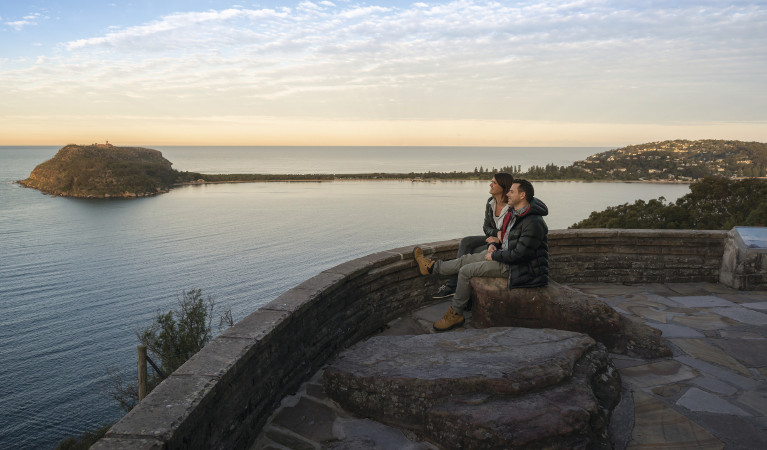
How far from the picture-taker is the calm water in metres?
31.1

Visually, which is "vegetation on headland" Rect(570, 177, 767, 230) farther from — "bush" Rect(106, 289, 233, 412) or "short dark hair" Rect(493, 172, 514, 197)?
"bush" Rect(106, 289, 233, 412)

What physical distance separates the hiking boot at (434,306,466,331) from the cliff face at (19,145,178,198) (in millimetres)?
125186

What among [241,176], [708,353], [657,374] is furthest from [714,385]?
[241,176]

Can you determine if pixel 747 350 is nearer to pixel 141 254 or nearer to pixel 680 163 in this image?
pixel 141 254

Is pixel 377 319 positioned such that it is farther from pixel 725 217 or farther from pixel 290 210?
pixel 290 210

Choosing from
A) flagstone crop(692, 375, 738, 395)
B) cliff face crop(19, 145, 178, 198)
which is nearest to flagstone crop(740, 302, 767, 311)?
flagstone crop(692, 375, 738, 395)

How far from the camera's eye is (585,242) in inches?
256

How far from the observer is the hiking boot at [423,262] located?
201 inches

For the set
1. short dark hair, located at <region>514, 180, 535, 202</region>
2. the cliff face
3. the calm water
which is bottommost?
the calm water

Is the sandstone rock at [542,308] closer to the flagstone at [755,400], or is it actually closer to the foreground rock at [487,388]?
the foreground rock at [487,388]

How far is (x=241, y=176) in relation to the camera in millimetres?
148500

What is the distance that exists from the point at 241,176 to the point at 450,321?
15167cm

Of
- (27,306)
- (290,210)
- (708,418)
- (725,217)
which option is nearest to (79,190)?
(290,210)

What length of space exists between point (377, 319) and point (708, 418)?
283cm
